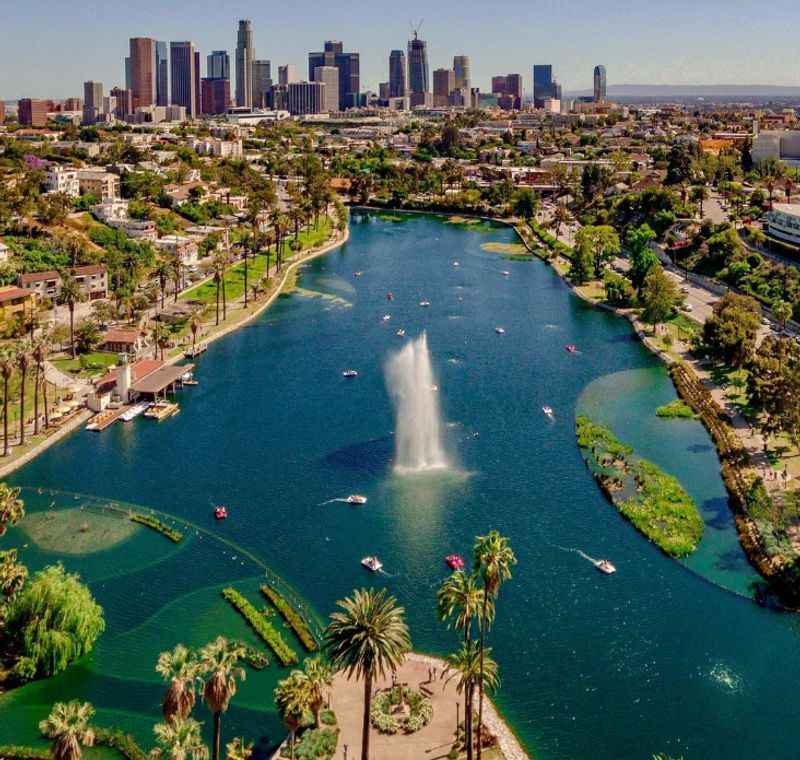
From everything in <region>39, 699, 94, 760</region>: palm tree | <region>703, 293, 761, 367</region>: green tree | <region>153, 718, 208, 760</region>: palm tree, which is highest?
<region>703, 293, 761, 367</region>: green tree

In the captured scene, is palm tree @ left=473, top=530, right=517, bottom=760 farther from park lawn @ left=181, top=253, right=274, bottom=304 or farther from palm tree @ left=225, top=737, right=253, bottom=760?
park lawn @ left=181, top=253, right=274, bottom=304

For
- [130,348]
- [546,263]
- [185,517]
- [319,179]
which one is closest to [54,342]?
[130,348]

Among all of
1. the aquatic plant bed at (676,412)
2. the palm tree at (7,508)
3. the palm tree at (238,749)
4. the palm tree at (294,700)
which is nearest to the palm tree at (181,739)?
the palm tree at (294,700)

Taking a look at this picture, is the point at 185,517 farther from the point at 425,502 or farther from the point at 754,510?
the point at 754,510

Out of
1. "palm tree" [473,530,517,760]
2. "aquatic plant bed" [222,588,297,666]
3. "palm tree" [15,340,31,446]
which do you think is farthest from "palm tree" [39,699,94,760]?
"palm tree" [15,340,31,446]

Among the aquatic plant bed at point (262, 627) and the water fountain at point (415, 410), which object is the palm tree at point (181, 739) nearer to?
the aquatic plant bed at point (262, 627)

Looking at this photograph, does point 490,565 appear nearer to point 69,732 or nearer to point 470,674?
point 470,674
